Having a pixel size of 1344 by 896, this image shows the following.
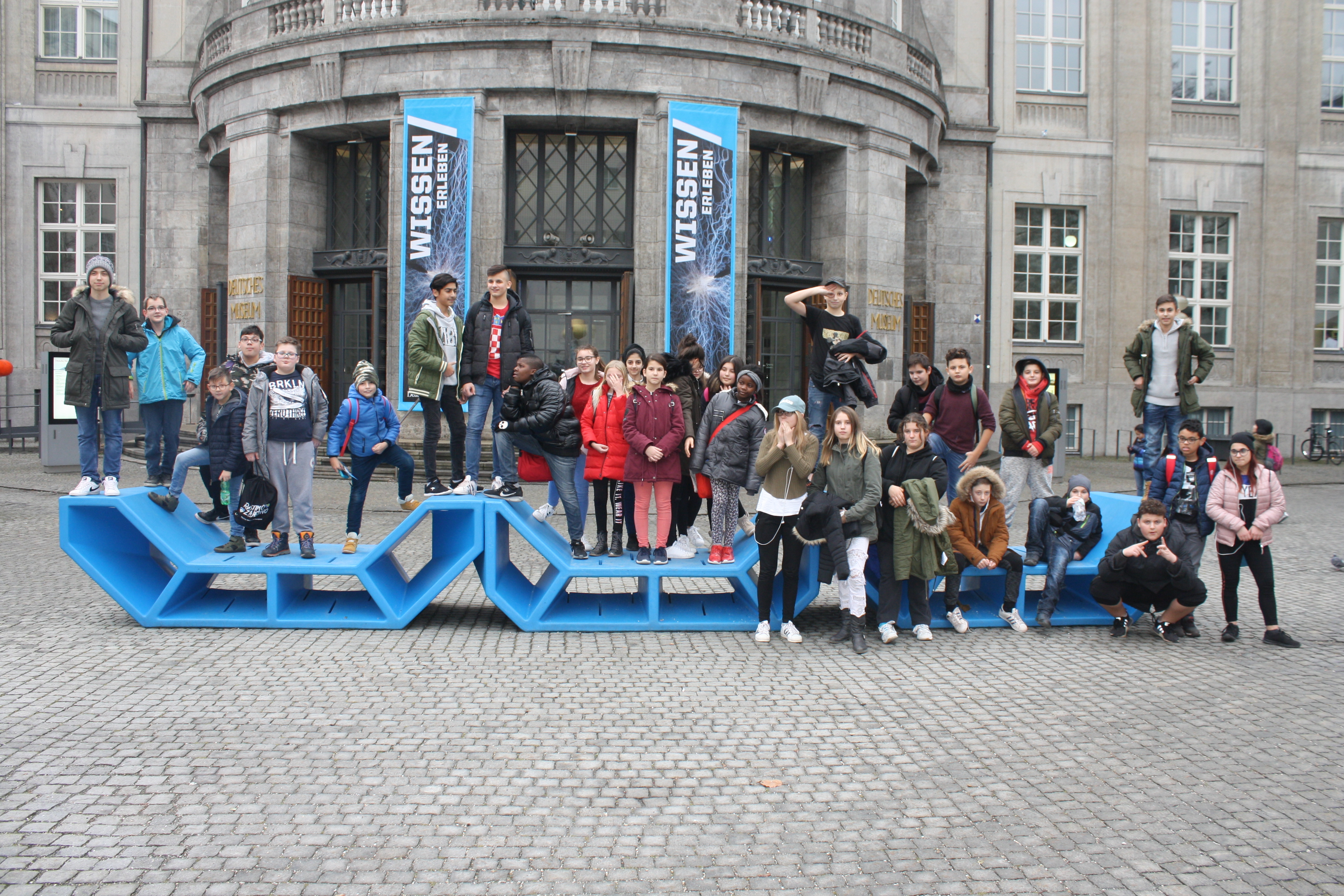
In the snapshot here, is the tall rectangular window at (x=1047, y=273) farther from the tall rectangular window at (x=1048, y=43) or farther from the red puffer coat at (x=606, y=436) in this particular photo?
the red puffer coat at (x=606, y=436)

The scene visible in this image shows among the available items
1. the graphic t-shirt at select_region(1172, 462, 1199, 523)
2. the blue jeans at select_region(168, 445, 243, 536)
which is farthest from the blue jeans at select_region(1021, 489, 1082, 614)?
the blue jeans at select_region(168, 445, 243, 536)

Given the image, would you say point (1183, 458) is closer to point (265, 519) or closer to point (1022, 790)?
point (1022, 790)

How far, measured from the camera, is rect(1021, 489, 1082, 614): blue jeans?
28.7 feet

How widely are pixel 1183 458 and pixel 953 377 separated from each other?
206cm

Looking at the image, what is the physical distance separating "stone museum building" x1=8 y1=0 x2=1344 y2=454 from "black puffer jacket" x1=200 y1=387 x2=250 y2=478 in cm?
1052

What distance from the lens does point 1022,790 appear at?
5035 mm

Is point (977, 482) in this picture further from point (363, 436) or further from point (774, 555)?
point (363, 436)

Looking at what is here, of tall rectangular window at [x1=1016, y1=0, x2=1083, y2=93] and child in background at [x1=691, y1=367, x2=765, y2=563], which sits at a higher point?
tall rectangular window at [x1=1016, y1=0, x2=1083, y2=93]

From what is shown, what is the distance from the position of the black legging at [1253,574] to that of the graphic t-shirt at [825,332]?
145 inches

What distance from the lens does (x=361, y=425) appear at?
9555mm

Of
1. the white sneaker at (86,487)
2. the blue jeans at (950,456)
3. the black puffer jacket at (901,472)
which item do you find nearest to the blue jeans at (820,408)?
the blue jeans at (950,456)

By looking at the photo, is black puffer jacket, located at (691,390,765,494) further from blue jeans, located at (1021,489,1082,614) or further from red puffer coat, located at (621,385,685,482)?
blue jeans, located at (1021,489,1082,614)

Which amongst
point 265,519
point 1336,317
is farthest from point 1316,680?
point 1336,317

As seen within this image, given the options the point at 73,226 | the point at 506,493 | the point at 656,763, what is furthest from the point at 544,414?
the point at 73,226
